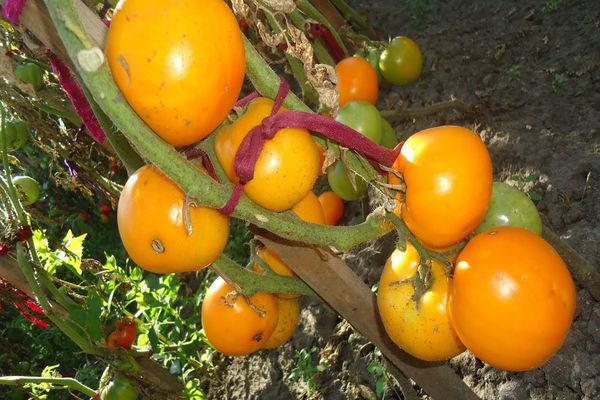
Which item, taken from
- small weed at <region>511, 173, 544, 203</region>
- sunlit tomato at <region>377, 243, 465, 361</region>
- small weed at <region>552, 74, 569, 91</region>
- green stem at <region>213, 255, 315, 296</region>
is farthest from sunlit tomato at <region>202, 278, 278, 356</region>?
small weed at <region>552, 74, 569, 91</region>

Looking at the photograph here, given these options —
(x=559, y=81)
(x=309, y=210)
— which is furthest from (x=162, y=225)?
(x=559, y=81)

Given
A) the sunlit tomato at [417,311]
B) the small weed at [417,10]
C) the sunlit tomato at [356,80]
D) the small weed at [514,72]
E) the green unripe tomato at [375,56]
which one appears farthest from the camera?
the small weed at [417,10]

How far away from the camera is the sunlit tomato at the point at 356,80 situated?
2.14 metres

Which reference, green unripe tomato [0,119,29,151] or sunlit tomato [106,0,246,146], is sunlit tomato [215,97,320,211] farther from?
green unripe tomato [0,119,29,151]

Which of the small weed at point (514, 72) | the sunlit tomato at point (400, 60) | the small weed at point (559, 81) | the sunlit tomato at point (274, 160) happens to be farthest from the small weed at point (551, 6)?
the sunlit tomato at point (274, 160)

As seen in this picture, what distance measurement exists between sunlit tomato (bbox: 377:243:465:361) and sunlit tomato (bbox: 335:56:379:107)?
128 cm

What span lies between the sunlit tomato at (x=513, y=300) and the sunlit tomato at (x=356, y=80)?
1384 mm

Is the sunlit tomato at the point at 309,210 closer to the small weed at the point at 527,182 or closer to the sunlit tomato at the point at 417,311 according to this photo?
the sunlit tomato at the point at 417,311

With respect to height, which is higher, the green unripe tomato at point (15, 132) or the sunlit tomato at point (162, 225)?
the sunlit tomato at point (162, 225)

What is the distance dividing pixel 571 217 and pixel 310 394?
1.10 meters

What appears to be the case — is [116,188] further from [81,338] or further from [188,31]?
[188,31]

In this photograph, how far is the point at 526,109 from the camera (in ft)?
7.23

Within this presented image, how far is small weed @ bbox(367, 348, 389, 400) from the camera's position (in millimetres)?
1788

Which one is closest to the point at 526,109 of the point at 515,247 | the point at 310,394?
the point at 310,394
